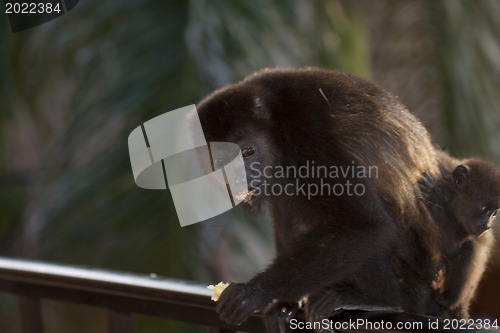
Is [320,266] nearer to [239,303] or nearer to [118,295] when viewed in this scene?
[239,303]

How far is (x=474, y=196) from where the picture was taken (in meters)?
1.51

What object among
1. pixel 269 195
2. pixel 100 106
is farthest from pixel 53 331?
pixel 269 195

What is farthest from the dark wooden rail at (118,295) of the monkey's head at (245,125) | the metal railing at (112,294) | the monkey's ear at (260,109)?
the monkey's ear at (260,109)

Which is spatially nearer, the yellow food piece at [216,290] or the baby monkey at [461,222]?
the yellow food piece at [216,290]

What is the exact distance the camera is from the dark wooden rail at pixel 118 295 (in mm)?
1267

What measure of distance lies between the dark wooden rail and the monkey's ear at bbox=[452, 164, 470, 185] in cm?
50

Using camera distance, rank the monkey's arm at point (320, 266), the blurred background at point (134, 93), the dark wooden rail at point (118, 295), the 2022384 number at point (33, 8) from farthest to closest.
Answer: the blurred background at point (134, 93) < the 2022384 number at point (33, 8) < the monkey's arm at point (320, 266) < the dark wooden rail at point (118, 295)

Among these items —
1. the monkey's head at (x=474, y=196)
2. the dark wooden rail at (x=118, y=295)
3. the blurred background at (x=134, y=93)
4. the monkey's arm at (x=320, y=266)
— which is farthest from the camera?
the blurred background at (x=134, y=93)

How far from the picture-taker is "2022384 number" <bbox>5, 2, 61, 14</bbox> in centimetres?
194

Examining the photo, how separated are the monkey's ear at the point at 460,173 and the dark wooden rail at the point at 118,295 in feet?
1.64

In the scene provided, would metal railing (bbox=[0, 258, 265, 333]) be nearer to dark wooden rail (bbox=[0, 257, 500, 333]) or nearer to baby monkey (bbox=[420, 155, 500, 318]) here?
dark wooden rail (bbox=[0, 257, 500, 333])

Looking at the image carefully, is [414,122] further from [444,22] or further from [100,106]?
[444,22]

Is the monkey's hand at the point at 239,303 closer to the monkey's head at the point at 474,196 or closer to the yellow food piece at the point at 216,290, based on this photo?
the yellow food piece at the point at 216,290

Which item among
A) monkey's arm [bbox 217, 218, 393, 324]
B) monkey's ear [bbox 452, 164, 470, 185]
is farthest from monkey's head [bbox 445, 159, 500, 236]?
monkey's arm [bbox 217, 218, 393, 324]
